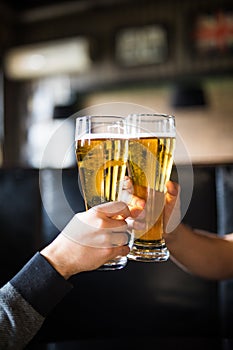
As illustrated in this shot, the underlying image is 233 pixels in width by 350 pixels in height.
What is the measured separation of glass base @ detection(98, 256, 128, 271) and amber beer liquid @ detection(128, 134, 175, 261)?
0.03 metres

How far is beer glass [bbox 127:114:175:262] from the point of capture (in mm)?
921

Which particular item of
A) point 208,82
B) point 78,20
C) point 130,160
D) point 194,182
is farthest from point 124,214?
Result: point 78,20

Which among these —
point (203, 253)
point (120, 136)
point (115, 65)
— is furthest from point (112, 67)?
point (120, 136)

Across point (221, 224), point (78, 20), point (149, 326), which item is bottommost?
point (149, 326)

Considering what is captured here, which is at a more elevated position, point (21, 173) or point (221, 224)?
point (21, 173)

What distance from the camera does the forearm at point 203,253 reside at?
126 centimetres

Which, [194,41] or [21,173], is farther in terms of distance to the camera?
[194,41]

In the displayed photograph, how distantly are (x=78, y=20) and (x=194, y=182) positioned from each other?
4.39m

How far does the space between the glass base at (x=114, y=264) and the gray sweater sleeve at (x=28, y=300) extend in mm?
78

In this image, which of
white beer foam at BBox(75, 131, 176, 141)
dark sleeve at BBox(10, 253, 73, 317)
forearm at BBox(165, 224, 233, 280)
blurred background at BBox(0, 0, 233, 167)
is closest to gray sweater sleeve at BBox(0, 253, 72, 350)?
dark sleeve at BBox(10, 253, 73, 317)

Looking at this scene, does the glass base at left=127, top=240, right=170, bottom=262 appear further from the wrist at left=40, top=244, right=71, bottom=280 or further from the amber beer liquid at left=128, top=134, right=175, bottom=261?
the wrist at left=40, top=244, right=71, bottom=280

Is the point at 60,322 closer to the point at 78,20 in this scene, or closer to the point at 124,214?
the point at 124,214

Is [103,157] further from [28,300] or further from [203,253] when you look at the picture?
[203,253]

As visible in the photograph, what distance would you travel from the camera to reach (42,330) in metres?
1.59
